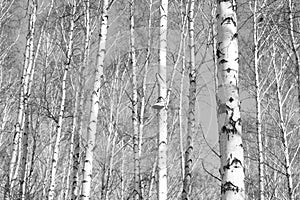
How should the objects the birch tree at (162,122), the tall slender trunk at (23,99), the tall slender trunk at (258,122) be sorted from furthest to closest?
1. the tall slender trunk at (258,122)
2. the tall slender trunk at (23,99)
3. the birch tree at (162,122)

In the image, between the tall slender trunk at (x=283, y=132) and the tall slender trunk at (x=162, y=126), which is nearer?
the tall slender trunk at (x=162, y=126)

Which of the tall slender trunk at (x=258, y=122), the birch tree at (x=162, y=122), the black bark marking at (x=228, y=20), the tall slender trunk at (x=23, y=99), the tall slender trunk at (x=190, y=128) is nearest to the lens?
the black bark marking at (x=228, y=20)

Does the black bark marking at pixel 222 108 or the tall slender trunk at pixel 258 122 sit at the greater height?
the tall slender trunk at pixel 258 122

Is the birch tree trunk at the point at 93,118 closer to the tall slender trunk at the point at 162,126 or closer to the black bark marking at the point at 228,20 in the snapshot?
the tall slender trunk at the point at 162,126

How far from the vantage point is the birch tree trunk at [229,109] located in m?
2.52

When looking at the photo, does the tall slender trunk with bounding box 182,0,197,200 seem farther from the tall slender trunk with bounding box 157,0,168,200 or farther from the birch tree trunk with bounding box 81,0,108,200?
the birch tree trunk with bounding box 81,0,108,200

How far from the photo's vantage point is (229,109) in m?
2.70

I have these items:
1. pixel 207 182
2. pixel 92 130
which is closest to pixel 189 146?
pixel 92 130

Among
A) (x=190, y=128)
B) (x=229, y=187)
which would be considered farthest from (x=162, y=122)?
(x=229, y=187)

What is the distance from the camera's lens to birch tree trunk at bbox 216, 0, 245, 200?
2523mm

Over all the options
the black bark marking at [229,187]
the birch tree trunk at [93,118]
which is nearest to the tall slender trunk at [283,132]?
the birch tree trunk at [93,118]

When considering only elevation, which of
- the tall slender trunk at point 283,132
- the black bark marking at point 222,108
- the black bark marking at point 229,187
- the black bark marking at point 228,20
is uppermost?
the tall slender trunk at point 283,132

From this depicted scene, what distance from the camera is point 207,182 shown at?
18.2m

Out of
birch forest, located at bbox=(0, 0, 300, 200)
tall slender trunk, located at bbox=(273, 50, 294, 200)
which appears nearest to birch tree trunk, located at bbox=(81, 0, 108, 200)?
birch forest, located at bbox=(0, 0, 300, 200)
